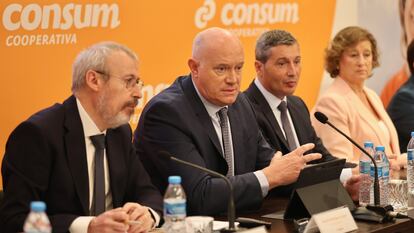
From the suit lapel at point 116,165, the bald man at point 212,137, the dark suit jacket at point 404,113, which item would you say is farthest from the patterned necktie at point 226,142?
the dark suit jacket at point 404,113

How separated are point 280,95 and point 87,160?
1.62 m

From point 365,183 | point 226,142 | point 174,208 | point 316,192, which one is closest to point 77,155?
point 174,208

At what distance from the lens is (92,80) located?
346 cm

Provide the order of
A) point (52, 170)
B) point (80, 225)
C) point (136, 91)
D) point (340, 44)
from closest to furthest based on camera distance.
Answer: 1. point (80, 225)
2. point (52, 170)
3. point (136, 91)
4. point (340, 44)

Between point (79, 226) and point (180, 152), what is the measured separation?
A: 741mm

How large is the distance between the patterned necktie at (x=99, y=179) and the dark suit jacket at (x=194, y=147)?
38 centimetres

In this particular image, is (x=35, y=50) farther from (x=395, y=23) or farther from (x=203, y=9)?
(x=395, y=23)

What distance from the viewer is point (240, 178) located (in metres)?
3.76

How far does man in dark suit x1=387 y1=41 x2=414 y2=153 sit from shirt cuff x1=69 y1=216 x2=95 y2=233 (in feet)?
11.5

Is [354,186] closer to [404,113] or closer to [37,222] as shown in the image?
[37,222]

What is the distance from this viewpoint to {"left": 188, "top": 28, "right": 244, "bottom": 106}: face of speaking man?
3982 millimetres

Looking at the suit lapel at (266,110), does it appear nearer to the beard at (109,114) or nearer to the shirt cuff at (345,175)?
the shirt cuff at (345,175)

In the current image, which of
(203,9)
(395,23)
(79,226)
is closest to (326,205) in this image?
(79,226)

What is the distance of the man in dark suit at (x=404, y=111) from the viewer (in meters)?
6.10
